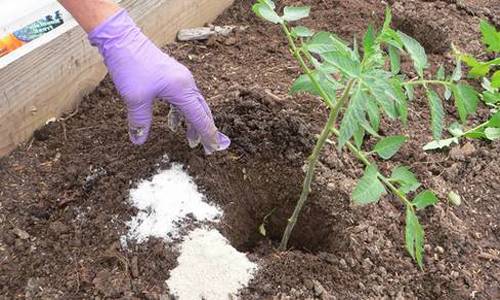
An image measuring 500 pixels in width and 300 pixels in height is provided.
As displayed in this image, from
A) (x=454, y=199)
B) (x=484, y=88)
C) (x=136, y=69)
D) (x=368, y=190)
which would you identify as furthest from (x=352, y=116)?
A: (x=484, y=88)

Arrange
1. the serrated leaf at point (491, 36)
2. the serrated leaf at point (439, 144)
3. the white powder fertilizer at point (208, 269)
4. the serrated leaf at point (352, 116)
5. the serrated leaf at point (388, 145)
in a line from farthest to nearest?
the serrated leaf at point (439, 144) → the white powder fertilizer at point (208, 269) → the serrated leaf at point (388, 145) → the serrated leaf at point (491, 36) → the serrated leaf at point (352, 116)

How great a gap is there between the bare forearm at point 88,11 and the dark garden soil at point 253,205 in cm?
39

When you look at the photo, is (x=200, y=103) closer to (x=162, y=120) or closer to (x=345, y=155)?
(x=162, y=120)

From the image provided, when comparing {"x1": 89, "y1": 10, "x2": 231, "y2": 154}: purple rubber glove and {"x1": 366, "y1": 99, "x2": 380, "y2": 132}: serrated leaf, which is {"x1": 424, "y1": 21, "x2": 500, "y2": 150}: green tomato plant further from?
{"x1": 89, "y1": 10, "x2": 231, "y2": 154}: purple rubber glove

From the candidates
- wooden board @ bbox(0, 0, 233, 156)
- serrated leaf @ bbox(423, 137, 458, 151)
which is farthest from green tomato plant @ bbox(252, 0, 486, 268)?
wooden board @ bbox(0, 0, 233, 156)

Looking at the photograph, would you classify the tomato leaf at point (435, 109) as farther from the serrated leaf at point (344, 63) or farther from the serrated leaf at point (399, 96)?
the serrated leaf at point (344, 63)

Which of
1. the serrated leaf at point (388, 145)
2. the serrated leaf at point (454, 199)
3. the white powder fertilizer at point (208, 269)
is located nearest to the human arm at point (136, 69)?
the white powder fertilizer at point (208, 269)

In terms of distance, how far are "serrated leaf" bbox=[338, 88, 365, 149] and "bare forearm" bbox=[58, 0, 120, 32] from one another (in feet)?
3.02

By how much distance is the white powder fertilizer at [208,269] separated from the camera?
1.59m

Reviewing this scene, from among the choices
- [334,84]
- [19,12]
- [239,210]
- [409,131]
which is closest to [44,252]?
[239,210]

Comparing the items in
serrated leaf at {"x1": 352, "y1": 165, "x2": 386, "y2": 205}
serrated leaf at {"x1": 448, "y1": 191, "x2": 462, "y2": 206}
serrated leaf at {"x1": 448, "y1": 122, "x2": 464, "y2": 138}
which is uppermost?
serrated leaf at {"x1": 352, "y1": 165, "x2": 386, "y2": 205}

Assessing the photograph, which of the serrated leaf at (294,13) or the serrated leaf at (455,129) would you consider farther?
the serrated leaf at (455,129)

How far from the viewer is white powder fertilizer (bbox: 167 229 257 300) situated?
1589 millimetres

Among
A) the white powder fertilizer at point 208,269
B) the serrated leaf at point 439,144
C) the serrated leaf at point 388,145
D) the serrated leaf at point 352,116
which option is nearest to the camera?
the serrated leaf at point 352,116
